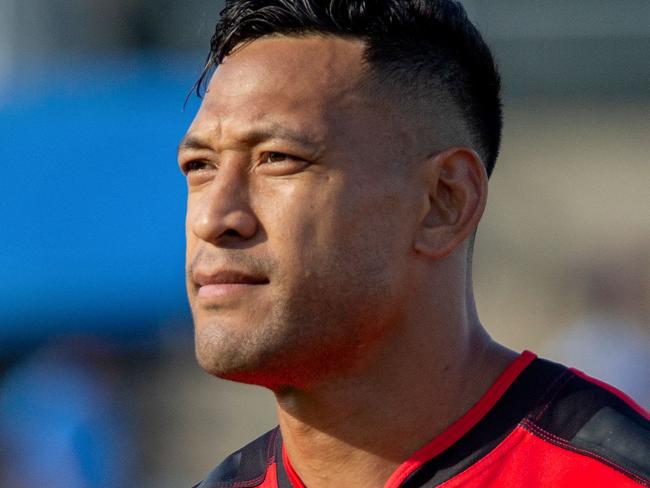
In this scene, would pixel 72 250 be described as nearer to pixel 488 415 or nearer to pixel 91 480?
pixel 91 480

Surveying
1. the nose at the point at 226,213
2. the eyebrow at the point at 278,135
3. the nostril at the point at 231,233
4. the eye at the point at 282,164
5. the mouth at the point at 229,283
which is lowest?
the mouth at the point at 229,283

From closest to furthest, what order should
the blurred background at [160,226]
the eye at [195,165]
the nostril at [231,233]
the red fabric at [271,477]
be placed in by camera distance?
the nostril at [231,233] < the eye at [195,165] < the red fabric at [271,477] < the blurred background at [160,226]

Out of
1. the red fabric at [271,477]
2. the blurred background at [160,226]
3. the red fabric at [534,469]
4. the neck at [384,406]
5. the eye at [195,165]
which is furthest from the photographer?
the blurred background at [160,226]

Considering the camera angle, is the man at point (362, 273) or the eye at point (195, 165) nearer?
the man at point (362, 273)

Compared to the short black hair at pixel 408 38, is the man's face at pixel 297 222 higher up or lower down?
lower down

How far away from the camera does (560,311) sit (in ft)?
31.8

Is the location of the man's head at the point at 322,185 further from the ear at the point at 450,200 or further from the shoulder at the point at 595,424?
the shoulder at the point at 595,424

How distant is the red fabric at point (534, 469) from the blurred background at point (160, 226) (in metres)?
→ 4.66

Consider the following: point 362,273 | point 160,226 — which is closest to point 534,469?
point 362,273

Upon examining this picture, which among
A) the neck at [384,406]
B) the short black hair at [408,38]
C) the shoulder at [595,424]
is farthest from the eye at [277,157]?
the shoulder at [595,424]

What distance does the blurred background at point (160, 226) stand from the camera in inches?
314

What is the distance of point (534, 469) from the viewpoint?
10.4ft

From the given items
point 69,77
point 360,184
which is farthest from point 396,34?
point 69,77

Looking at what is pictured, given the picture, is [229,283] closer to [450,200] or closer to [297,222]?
[297,222]
